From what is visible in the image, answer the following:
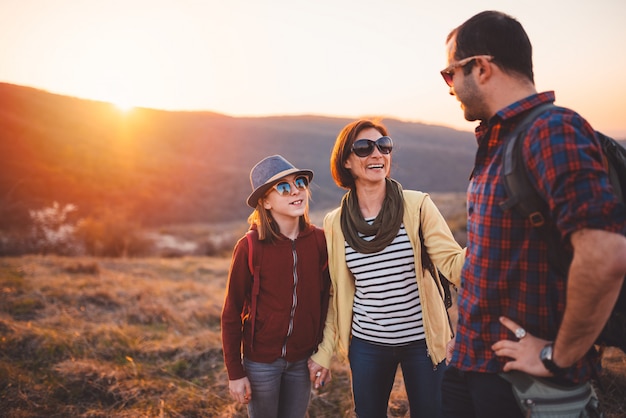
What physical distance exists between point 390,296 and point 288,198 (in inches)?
35.7

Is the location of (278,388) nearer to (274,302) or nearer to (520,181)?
(274,302)

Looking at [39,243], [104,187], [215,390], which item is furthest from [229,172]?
[215,390]

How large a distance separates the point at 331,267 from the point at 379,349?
23.3 inches

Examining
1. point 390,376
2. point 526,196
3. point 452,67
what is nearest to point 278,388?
point 390,376

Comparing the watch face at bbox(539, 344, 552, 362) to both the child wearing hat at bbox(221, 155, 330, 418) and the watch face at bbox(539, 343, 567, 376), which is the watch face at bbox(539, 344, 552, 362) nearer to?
the watch face at bbox(539, 343, 567, 376)

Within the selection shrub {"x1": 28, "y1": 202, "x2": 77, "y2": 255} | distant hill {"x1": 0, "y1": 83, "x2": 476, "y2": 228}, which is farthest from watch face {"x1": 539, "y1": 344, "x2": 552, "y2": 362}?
shrub {"x1": 28, "y1": 202, "x2": 77, "y2": 255}

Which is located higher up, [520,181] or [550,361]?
[520,181]

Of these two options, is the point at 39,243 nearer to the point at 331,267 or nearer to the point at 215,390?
the point at 215,390

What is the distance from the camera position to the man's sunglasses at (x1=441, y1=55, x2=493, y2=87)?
1.42 m

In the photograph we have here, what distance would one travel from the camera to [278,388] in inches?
97.6

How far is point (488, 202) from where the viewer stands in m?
1.39

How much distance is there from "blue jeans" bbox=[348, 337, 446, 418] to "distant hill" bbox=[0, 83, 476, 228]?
35.4ft

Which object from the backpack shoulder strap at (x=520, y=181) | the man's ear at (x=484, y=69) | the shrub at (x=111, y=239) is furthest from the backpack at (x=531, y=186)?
the shrub at (x=111, y=239)

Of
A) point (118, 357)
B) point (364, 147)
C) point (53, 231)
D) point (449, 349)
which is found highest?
point (364, 147)
